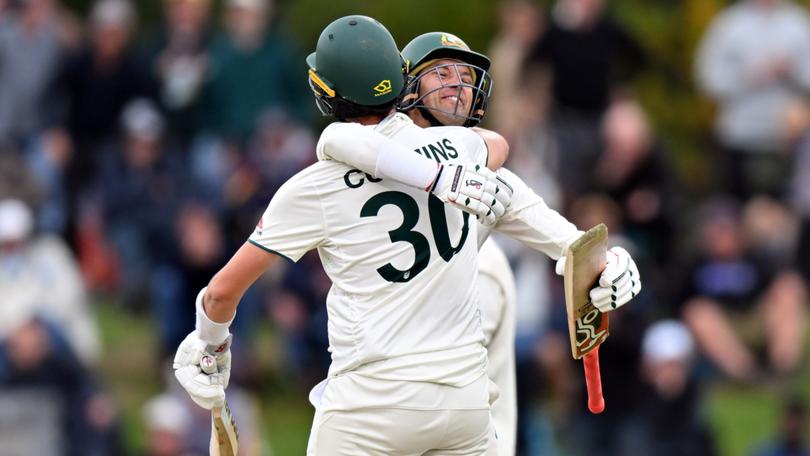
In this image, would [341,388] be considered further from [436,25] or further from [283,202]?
[436,25]

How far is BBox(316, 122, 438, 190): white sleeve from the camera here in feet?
17.3

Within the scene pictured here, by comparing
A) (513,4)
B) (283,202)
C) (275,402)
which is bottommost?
(275,402)

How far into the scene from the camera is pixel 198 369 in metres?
5.69

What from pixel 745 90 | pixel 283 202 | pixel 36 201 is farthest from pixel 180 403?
pixel 283 202

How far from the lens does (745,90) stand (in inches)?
511

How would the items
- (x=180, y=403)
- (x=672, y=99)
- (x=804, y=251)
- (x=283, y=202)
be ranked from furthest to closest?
1. (x=672, y=99)
2. (x=804, y=251)
3. (x=180, y=403)
4. (x=283, y=202)

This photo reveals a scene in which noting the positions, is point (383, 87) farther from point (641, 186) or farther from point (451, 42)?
point (641, 186)

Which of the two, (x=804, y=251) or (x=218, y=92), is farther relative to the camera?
(x=218, y=92)

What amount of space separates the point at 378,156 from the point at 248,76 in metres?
7.98

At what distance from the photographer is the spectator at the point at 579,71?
12438 mm

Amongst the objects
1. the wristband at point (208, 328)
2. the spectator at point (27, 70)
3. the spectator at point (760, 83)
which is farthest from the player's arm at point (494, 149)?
the spectator at point (27, 70)

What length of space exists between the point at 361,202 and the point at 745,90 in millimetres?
8172

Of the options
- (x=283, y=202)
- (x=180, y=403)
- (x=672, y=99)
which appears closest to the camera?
(x=283, y=202)

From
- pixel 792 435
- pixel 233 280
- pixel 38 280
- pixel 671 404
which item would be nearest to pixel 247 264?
pixel 233 280
